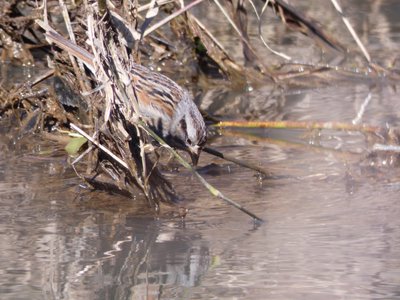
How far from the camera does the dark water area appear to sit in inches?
148

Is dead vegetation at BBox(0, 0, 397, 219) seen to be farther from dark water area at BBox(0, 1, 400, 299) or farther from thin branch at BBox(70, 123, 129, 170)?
dark water area at BBox(0, 1, 400, 299)

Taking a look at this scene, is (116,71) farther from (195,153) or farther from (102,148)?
(195,153)

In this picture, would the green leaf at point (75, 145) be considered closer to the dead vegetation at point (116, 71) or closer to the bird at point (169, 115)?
the dead vegetation at point (116, 71)

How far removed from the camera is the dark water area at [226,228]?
3760 millimetres

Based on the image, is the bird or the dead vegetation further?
the bird

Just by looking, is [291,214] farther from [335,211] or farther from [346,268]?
[346,268]

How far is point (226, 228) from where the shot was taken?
4.45m

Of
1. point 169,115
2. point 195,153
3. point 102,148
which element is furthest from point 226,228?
point 169,115

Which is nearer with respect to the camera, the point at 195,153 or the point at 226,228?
the point at 226,228

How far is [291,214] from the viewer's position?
15.3 feet

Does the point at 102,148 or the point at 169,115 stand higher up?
the point at 169,115

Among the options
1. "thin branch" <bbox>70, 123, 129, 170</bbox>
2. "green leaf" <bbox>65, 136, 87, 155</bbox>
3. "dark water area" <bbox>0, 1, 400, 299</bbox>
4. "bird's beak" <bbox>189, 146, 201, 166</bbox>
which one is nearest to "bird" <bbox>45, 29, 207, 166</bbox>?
"bird's beak" <bbox>189, 146, 201, 166</bbox>

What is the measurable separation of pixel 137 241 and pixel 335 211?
981 millimetres

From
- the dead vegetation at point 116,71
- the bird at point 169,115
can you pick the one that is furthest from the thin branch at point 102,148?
the bird at point 169,115
